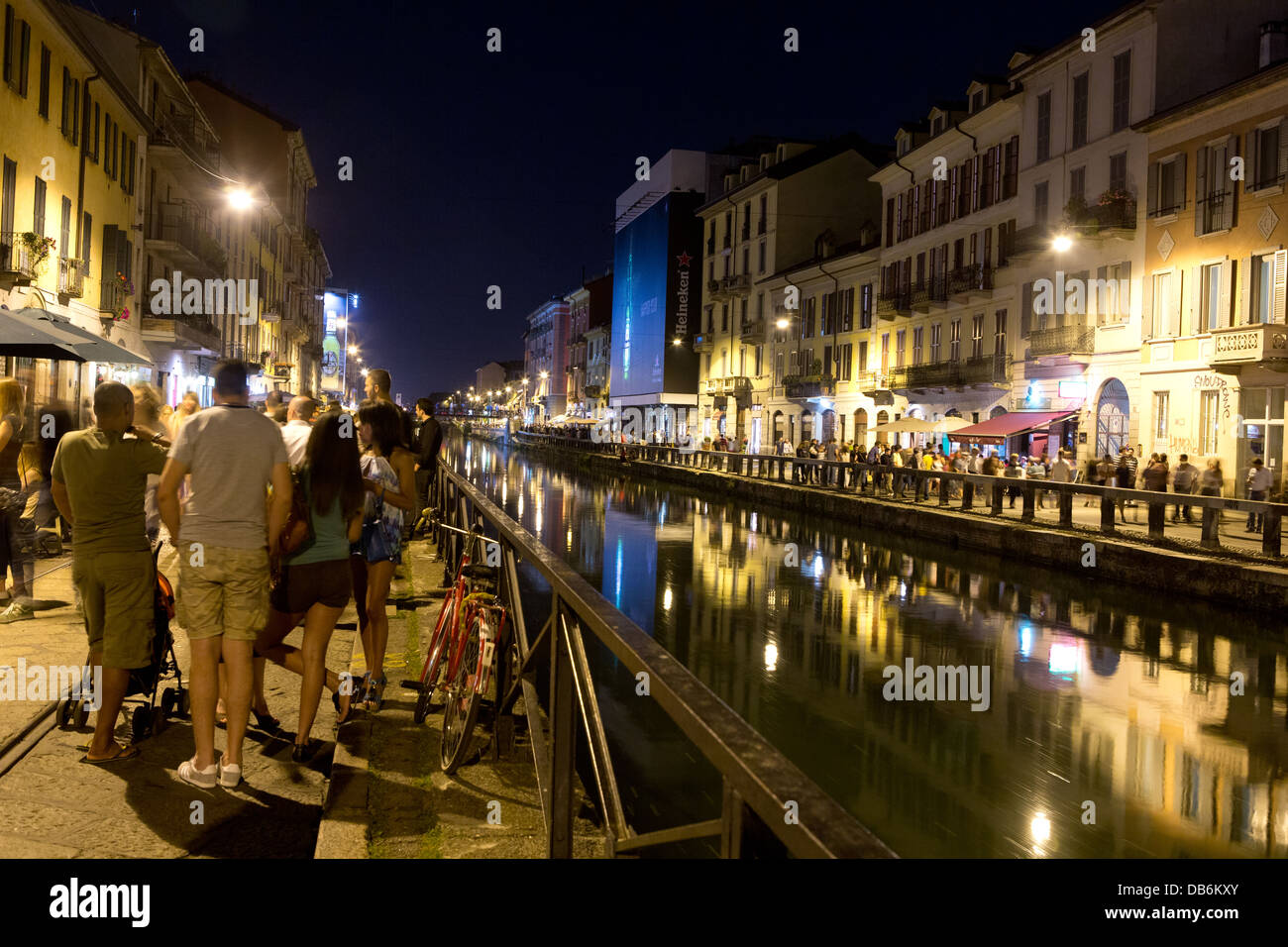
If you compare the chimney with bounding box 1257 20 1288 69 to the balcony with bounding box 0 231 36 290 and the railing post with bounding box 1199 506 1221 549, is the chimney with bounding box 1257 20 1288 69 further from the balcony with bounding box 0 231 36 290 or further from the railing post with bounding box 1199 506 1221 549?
the balcony with bounding box 0 231 36 290

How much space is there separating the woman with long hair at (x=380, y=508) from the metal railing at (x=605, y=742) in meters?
0.63

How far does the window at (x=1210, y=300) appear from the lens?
26.6 m

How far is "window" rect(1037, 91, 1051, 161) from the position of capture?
33750mm

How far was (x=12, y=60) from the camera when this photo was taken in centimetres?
1994

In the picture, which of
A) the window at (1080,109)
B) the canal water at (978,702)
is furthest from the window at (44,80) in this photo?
the window at (1080,109)

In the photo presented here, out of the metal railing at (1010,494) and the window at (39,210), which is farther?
the window at (39,210)

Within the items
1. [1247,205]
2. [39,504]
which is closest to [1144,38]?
[1247,205]

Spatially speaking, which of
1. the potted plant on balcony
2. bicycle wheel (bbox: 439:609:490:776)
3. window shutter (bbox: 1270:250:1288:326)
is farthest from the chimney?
bicycle wheel (bbox: 439:609:490:776)

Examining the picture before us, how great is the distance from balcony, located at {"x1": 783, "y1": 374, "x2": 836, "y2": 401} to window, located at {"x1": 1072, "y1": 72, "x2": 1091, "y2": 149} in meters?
19.1

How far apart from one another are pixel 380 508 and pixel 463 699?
5.12 ft

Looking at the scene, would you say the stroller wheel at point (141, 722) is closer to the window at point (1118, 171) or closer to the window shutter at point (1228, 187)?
the window shutter at point (1228, 187)

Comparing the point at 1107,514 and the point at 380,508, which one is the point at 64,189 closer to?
the point at 380,508

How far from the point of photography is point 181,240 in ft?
109

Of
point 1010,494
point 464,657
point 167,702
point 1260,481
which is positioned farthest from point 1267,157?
point 167,702
